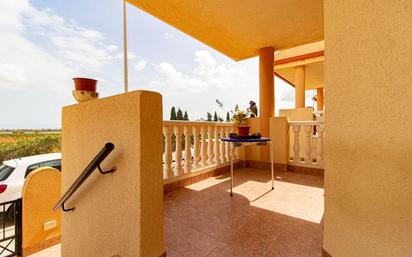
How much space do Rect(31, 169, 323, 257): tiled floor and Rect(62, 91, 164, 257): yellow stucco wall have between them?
411 millimetres

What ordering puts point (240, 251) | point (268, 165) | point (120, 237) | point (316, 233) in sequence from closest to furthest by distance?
point (120, 237) → point (240, 251) → point (316, 233) → point (268, 165)

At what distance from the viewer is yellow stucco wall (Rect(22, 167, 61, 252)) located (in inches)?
78.2

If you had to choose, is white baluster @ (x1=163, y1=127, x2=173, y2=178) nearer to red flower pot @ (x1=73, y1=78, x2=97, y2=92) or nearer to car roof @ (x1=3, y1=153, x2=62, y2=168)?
red flower pot @ (x1=73, y1=78, x2=97, y2=92)

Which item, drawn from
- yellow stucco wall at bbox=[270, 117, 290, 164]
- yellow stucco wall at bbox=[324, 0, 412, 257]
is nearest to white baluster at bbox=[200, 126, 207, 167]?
yellow stucco wall at bbox=[270, 117, 290, 164]

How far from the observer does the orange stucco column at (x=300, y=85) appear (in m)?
7.11

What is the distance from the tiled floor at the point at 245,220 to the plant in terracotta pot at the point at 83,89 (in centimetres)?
148

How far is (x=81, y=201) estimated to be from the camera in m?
1.68

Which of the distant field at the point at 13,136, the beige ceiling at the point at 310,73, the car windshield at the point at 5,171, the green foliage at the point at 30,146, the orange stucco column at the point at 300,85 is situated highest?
the beige ceiling at the point at 310,73

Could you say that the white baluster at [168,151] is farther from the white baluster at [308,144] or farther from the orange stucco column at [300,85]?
the orange stucco column at [300,85]

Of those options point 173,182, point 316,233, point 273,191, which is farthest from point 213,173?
point 316,233

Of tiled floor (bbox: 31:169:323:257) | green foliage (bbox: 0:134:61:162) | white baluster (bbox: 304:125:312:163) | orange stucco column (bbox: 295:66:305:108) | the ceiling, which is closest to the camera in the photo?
tiled floor (bbox: 31:169:323:257)

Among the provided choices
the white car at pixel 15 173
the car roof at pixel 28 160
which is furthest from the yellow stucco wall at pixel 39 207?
the car roof at pixel 28 160

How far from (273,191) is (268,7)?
3.01m

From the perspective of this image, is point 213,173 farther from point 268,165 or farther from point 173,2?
point 173,2
